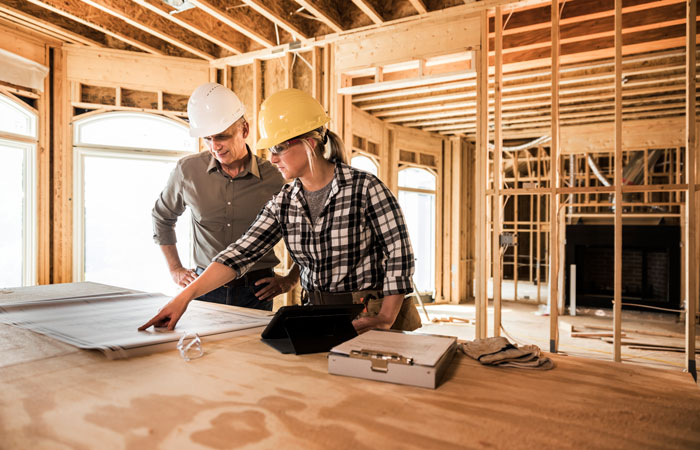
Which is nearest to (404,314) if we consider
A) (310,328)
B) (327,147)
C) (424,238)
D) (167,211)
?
(310,328)

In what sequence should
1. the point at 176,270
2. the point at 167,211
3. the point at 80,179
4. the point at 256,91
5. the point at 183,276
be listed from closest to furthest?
the point at 183,276
the point at 176,270
the point at 167,211
the point at 80,179
the point at 256,91

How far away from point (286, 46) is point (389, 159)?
3.80 metres

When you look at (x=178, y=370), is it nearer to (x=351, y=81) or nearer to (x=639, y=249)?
(x=351, y=81)

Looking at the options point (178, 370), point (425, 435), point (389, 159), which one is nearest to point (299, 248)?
point (178, 370)

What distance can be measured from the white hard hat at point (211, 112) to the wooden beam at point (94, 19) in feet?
9.65

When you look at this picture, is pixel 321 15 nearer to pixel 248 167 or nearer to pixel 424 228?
pixel 248 167

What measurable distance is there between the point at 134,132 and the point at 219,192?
344 cm

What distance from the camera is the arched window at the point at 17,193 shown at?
14.7 ft

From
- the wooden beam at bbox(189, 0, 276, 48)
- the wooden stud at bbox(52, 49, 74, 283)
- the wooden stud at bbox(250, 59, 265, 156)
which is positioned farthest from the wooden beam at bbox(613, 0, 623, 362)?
the wooden stud at bbox(52, 49, 74, 283)

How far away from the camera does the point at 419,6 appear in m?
4.21

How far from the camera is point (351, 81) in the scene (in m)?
5.11

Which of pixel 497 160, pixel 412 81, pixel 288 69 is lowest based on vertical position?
pixel 497 160

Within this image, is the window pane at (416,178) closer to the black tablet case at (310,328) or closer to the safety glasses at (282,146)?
the safety glasses at (282,146)

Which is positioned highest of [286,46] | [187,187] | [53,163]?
[286,46]
